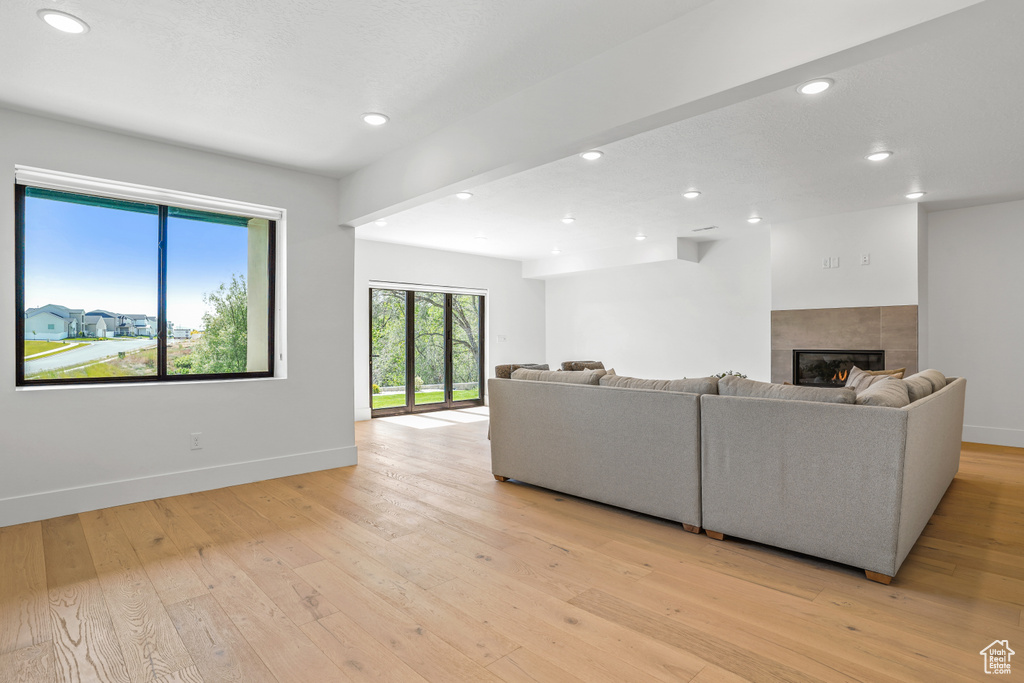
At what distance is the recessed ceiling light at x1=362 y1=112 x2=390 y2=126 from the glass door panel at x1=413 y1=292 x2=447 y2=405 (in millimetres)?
4726

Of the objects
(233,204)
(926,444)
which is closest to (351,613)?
(926,444)

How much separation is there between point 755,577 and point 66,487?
410 cm

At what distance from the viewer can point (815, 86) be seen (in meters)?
2.84

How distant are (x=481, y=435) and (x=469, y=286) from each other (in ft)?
10.5

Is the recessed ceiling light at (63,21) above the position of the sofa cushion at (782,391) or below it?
above

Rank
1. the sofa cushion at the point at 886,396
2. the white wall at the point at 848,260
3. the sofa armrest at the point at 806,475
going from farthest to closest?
the white wall at the point at 848,260
the sofa cushion at the point at 886,396
the sofa armrest at the point at 806,475

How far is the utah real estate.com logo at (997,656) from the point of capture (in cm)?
172

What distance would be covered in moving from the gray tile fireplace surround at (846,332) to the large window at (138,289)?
18.6 feet

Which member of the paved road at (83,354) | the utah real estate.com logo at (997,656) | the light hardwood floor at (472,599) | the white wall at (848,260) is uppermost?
the white wall at (848,260)

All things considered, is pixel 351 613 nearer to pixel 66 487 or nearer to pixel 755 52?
pixel 66 487

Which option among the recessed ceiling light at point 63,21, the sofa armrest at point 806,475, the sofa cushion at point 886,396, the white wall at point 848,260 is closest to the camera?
the recessed ceiling light at point 63,21

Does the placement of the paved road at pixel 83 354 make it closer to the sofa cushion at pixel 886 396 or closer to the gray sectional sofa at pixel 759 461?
the gray sectional sofa at pixel 759 461

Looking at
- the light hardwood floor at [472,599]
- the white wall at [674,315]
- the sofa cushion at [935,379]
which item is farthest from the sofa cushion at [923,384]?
the white wall at [674,315]

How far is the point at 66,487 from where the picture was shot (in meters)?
3.34
